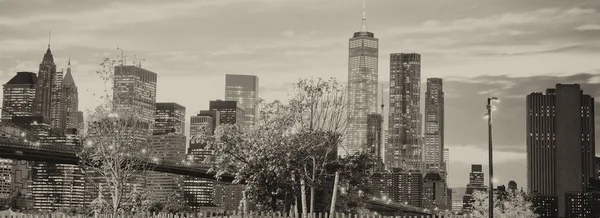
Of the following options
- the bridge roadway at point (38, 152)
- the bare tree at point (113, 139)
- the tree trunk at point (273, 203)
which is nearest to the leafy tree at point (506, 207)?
the bridge roadway at point (38, 152)

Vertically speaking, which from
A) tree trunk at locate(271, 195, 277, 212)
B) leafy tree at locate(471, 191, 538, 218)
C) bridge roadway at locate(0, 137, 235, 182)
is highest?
bridge roadway at locate(0, 137, 235, 182)

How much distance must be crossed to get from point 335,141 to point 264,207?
349 inches

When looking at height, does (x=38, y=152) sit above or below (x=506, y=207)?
above

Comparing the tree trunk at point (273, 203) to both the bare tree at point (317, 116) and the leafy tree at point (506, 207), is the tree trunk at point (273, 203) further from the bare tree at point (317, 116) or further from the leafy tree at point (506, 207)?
the leafy tree at point (506, 207)

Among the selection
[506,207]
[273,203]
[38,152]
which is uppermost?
[38,152]

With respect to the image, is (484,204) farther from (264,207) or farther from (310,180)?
(310,180)

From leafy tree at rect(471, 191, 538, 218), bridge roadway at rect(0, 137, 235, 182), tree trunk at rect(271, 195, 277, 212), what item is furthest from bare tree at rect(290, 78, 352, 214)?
bridge roadway at rect(0, 137, 235, 182)

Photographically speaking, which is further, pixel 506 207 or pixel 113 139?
pixel 506 207

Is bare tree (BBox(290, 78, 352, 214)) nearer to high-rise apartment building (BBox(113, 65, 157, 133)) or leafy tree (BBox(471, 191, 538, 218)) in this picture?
high-rise apartment building (BBox(113, 65, 157, 133))

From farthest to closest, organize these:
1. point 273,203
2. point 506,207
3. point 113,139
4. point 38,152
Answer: point 38,152 < point 506,207 < point 273,203 < point 113,139

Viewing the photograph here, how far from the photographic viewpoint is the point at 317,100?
42.9 m

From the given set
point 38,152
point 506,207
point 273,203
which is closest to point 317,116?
point 273,203

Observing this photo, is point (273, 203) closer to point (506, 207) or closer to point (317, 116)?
point (317, 116)

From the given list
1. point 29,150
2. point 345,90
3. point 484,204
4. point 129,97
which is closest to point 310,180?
point 345,90
